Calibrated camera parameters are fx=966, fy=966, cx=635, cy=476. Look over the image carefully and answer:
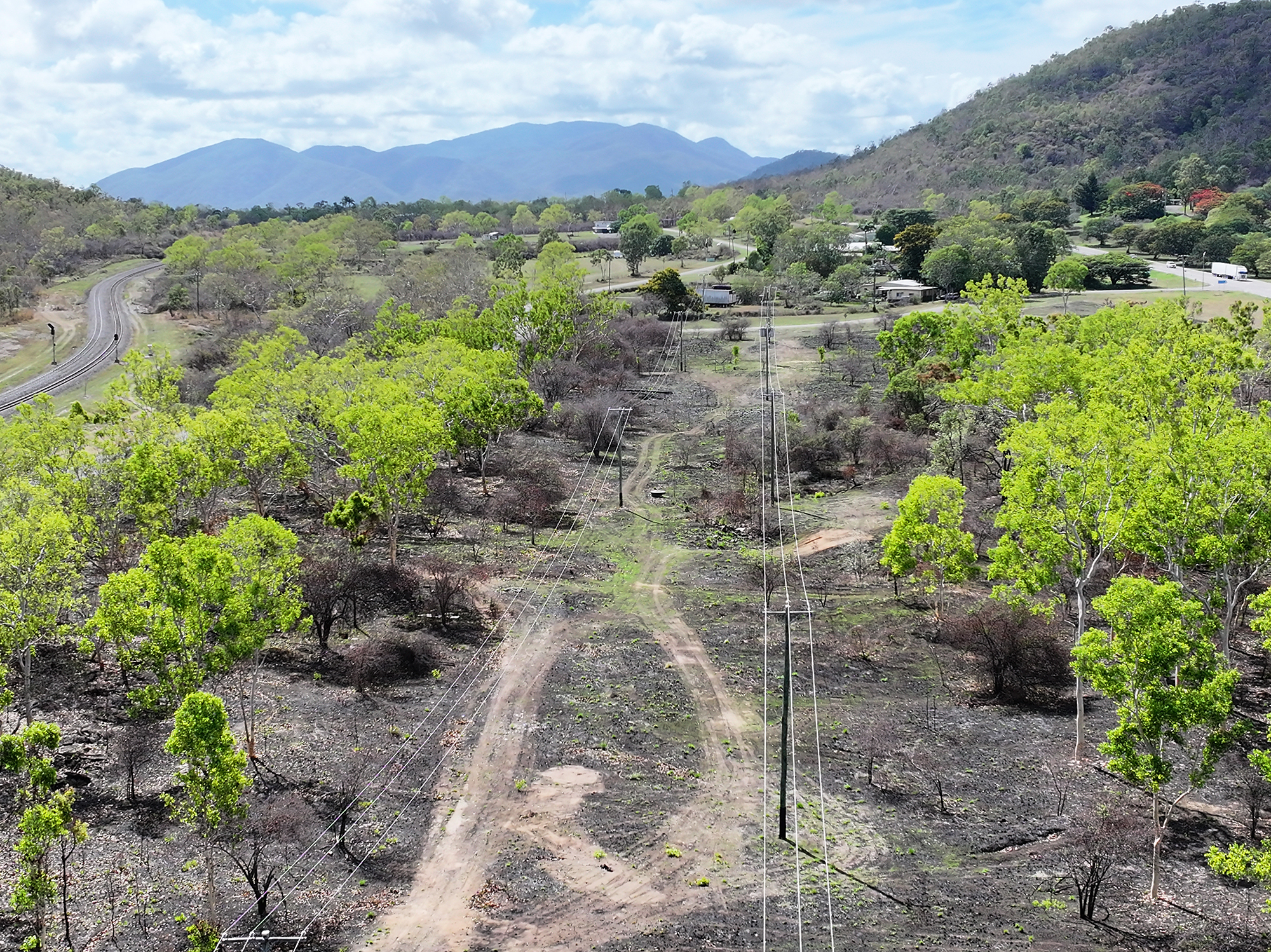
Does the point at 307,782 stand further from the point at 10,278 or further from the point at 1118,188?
the point at 1118,188

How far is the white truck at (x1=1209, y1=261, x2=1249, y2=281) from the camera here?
3610 inches

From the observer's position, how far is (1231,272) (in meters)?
91.9

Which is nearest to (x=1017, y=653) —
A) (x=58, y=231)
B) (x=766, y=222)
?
(x=766, y=222)

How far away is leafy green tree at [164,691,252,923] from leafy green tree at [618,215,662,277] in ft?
359

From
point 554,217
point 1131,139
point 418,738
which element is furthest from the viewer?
point 1131,139

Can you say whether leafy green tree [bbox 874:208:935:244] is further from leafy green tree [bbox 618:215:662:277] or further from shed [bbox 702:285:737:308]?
shed [bbox 702:285:737:308]

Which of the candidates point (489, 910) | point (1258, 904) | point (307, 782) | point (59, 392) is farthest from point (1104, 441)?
point (59, 392)

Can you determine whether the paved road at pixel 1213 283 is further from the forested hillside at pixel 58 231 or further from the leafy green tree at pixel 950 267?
the forested hillside at pixel 58 231

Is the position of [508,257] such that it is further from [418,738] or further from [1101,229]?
[418,738]

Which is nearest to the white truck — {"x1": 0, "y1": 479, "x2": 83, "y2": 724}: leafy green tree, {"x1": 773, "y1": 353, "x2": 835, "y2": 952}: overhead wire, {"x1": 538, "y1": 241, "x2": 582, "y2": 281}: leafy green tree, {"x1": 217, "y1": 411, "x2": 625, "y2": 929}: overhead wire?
{"x1": 538, "y1": 241, "x2": 582, "y2": 281}: leafy green tree

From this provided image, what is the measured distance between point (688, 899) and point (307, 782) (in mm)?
10169

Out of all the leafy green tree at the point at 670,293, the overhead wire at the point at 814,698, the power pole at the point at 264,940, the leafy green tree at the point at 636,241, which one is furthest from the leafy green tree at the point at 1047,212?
the power pole at the point at 264,940

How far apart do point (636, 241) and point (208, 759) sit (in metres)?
112

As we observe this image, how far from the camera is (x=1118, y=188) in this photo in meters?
142
